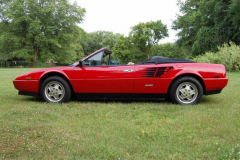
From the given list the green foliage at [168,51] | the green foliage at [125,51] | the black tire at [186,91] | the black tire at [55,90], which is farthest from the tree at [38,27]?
the black tire at [186,91]

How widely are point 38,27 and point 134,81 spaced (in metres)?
32.8

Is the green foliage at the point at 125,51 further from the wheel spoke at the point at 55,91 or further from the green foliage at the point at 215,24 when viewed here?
the wheel spoke at the point at 55,91

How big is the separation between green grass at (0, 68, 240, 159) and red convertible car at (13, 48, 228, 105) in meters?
0.50

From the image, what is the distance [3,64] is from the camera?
1852 inches

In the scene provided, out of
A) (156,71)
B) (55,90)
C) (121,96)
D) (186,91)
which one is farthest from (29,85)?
(186,91)

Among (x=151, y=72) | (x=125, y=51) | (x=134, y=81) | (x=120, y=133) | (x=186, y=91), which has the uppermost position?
(x=125, y=51)

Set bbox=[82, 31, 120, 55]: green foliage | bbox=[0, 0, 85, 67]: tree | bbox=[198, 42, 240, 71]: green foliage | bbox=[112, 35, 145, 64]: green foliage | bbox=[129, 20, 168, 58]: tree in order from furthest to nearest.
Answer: bbox=[82, 31, 120, 55]: green foliage
bbox=[112, 35, 145, 64]: green foliage
bbox=[129, 20, 168, 58]: tree
bbox=[0, 0, 85, 67]: tree
bbox=[198, 42, 240, 71]: green foliage

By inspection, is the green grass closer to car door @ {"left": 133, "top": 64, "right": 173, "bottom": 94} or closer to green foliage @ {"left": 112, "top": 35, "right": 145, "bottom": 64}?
car door @ {"left": 133, "top": 64, "right": 173, "bottom": 94}

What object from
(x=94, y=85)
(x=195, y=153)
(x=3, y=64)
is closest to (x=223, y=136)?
(x=195, y=153)

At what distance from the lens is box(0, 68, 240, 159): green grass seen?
212cm

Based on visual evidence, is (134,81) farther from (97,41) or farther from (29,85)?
(97,41)

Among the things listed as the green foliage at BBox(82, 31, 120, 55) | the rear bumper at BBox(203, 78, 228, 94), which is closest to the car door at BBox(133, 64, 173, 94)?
the rear bumper at BBox(203, 78, 228, 94)

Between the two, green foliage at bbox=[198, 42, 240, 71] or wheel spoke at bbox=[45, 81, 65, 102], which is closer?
wheel spoke at bbox=[45, 81, 65, 102]

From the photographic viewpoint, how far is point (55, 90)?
183 inches
